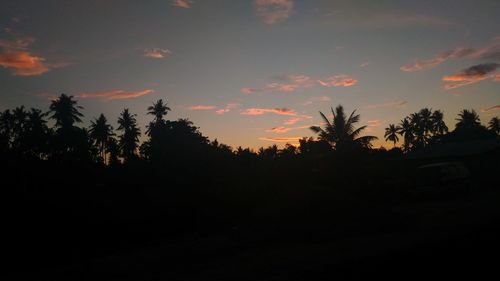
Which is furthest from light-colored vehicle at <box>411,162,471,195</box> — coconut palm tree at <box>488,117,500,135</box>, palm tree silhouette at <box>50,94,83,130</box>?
coconut palm tree at <box>488,117,500,135</box>

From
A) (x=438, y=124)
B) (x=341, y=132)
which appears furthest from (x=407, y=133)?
(x=341, y=132)

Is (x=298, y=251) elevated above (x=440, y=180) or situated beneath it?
situated beneath

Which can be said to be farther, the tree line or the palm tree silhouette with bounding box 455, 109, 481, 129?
the palm tree silhouette with bounding box 455, 109, 481, 129

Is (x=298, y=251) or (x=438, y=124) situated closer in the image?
(x=298, y=251)

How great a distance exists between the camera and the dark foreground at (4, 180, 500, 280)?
6.03m

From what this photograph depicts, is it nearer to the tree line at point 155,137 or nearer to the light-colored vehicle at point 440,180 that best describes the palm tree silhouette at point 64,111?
the tree line at point 155,137

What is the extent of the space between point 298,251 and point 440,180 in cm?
1074

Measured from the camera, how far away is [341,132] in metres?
29.5

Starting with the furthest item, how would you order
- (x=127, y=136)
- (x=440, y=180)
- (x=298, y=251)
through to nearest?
(x=127, y=136) < (x=440, y=180) < (x=298, y=251)

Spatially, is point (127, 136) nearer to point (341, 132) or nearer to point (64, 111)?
point (64, 111)

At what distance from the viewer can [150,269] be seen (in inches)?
269

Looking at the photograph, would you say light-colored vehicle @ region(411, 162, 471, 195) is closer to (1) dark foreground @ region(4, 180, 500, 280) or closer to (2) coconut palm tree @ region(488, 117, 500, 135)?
(1) dark foreground @ region(4, 180, 500, 280)

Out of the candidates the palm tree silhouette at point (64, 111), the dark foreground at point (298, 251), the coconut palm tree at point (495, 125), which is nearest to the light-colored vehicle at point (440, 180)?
the dark foreground at point (298, 251)

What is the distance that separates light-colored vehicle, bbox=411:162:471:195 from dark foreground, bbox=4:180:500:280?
130 inches
